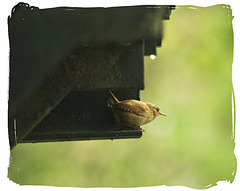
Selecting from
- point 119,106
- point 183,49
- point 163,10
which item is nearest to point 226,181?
point 119,106

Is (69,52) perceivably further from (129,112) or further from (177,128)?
(177,128)

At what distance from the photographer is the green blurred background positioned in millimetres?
6109

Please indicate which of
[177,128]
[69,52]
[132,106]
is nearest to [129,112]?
[132,106]

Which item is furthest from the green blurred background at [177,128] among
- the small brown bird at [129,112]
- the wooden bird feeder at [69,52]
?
the wooden bird feeder at [69,52]

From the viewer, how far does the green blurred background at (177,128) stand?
6109mm

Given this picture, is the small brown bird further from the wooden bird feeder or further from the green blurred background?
the green blurred background

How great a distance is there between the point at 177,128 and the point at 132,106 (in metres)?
3.57

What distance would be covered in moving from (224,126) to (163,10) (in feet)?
14.9

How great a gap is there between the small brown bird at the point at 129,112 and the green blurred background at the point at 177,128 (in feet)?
7.70

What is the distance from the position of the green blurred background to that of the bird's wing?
7.86 ft

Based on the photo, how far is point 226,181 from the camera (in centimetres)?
357

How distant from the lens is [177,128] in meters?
6.91

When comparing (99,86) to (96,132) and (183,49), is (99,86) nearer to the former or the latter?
(96,132)

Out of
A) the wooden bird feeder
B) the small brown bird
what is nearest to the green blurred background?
the small brown bird
